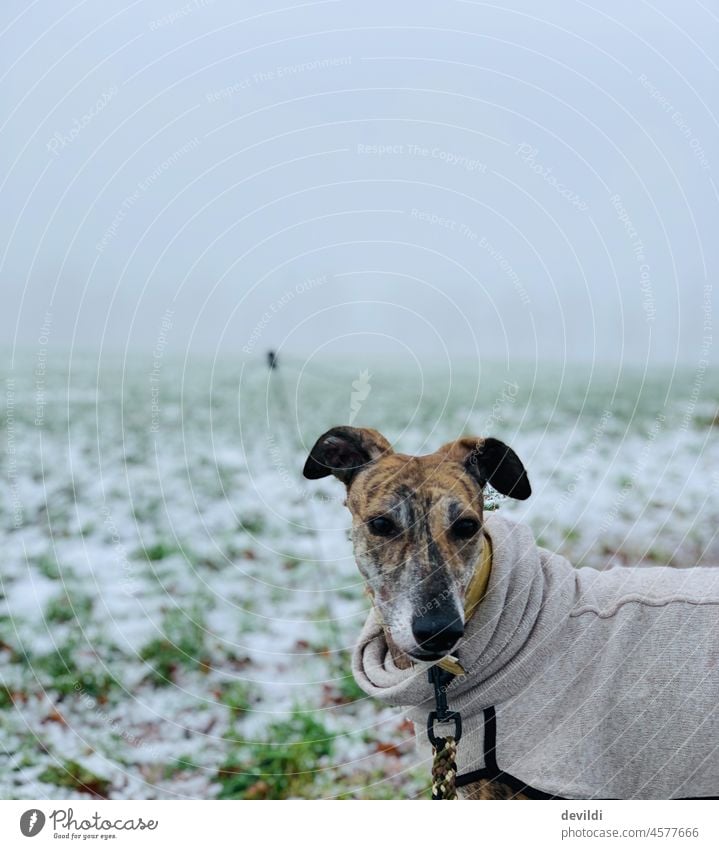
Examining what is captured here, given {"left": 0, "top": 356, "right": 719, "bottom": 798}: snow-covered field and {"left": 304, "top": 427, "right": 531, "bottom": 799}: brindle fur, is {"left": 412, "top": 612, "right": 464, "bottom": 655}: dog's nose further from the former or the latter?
{"left": 0, "top": 356, "right": 719, "bottom": 798}: snow-covered field

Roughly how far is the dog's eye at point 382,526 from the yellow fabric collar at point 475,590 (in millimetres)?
301

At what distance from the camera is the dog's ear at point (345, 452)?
2320mm

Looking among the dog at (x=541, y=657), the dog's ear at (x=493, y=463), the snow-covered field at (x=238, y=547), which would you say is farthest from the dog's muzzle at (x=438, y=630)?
the snow-covered field at (x=238, y=547)

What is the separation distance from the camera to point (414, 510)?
7.57ft

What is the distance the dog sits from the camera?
2406 millimetres

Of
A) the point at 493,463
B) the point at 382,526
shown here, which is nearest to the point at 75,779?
the point at 382,526

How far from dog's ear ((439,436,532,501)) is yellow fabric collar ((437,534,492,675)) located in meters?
0.19

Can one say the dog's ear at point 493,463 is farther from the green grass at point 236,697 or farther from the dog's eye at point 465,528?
→ the green grass at point 236,697

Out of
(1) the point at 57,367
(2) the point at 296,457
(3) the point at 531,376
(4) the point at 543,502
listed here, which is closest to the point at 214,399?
(1) the point at 57,367

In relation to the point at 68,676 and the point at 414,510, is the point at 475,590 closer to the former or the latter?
the point at 414,510

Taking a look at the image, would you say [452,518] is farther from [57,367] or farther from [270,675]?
[57,367]

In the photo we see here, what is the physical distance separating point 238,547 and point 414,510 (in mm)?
3521

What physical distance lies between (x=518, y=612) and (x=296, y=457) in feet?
11.9

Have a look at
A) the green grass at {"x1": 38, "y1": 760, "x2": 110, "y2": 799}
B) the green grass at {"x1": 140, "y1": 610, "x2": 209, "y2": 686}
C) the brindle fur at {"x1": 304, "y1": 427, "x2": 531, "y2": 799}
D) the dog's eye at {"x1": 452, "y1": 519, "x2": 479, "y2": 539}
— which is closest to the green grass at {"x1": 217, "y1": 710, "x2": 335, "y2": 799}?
the green grass at {"x1": 38, "y1": 760, "x2": 110, "y2": 799}
